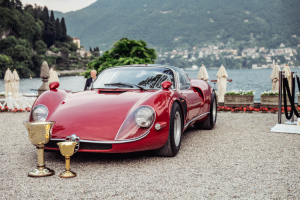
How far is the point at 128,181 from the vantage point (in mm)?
3561

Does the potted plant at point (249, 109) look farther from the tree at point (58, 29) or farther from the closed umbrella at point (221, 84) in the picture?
the tree at point (58, 29)

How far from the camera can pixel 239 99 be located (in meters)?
12.6

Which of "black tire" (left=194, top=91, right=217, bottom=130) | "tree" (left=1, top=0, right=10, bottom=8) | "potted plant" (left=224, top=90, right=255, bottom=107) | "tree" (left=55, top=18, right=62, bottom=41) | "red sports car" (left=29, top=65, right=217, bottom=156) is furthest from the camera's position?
"tree" (left=55, top=18, right=62, bottom=41)

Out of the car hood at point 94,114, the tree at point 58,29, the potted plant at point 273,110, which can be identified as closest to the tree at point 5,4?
the tree at point 58,29

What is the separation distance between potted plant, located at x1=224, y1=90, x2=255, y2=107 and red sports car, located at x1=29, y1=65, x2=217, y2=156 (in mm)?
7296

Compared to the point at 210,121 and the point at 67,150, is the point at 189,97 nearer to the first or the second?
the point at 210,121

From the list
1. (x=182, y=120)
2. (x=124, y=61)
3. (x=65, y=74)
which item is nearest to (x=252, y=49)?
(x=65, y=74)

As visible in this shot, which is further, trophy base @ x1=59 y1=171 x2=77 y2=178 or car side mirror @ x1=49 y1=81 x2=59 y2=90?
car side mirror @ x1=49 y1=81 x2=59 y2=90

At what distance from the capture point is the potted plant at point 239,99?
12438 millimetres

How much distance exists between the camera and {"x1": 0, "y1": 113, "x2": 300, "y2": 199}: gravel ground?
3.17m

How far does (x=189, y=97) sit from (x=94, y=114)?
6.95 ft

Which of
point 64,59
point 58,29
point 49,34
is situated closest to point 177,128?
point 49,34

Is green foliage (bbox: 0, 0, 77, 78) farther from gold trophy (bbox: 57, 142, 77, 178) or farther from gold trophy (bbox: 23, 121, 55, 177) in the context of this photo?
gold trophy (bbox: 57, 142, 77, 178)

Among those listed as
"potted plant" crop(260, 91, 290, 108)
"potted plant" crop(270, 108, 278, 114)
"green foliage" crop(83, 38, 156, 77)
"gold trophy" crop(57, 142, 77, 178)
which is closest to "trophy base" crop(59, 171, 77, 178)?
"gold trophy" crop(57, 142, 77, 178)
